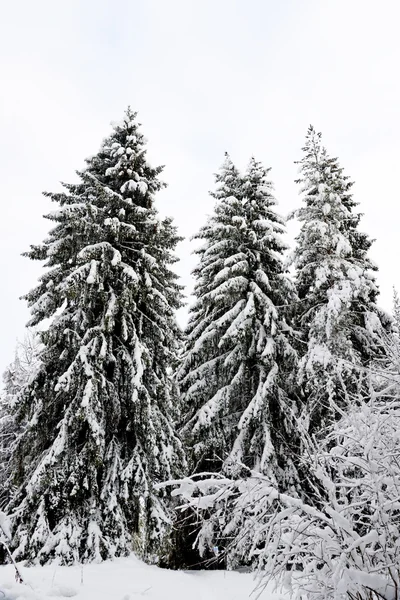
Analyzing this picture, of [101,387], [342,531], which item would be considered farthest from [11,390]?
[342,531]

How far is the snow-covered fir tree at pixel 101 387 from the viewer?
383 inches

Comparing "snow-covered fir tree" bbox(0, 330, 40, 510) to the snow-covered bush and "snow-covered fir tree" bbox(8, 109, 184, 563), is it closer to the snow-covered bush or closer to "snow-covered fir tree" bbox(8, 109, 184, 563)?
"snow-covered fir tree" bbox(8, 109, 184, 563)

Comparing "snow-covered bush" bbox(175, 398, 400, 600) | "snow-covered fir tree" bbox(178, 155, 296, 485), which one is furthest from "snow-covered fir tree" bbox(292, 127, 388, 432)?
"snow-covered bush" bbox(175, 398, 400, 600)

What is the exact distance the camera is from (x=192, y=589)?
308 inches

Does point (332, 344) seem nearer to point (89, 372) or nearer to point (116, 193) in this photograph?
point (89, 372)

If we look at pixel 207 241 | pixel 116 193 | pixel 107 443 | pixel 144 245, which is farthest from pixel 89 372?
pixel 207 241

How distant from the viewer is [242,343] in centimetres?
1341

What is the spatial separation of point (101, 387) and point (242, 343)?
4.76 meters

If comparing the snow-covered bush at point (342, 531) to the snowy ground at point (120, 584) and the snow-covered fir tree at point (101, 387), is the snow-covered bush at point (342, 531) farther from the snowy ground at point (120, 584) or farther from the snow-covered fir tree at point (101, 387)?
the snow-covered fir tree at point (101, 387)

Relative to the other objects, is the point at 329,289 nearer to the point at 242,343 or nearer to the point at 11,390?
the point at 242,343

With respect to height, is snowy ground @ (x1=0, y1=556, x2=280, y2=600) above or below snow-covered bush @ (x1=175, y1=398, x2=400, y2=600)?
below

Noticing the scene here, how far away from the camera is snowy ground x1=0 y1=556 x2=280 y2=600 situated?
534cm

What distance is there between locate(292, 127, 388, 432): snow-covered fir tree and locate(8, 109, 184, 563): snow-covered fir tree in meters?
4.15

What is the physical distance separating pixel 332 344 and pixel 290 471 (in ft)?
12.1
